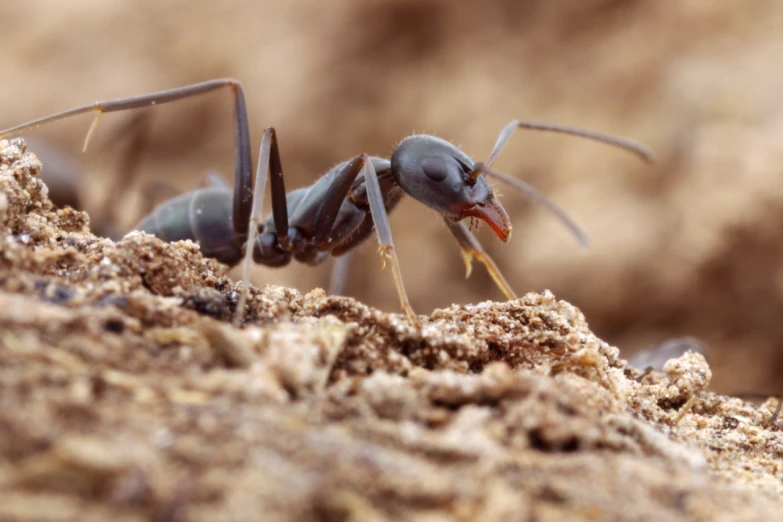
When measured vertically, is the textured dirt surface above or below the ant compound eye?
below

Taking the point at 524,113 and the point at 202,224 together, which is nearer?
the point at 202,224

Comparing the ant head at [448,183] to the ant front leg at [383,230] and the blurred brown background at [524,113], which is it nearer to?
the ant front leg at [383,230]

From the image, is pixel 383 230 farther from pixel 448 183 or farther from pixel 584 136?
pixel 584 136

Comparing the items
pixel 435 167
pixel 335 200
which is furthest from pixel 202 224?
pixel 435 167

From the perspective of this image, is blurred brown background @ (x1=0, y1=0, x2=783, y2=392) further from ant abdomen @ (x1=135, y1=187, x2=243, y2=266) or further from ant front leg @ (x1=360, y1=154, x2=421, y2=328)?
ant front leg @ (x1=360, y1=154, x2=421, y2=328)

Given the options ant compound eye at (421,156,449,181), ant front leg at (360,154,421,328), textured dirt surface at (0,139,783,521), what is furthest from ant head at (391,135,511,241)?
textured dirt surface at (0,139,783,521)

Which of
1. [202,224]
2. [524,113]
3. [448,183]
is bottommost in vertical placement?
[448,183]
